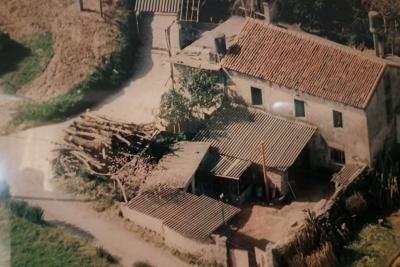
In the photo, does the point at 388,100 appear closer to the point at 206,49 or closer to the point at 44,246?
the point at 206,49

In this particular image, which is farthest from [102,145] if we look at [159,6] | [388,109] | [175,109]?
[388,109]

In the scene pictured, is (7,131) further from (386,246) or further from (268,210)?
(386,246)

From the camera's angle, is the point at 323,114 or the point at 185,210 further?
the point at 323,114

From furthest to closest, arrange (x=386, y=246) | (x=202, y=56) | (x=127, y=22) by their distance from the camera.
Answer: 1. (x=127, y=22)
2. (x=202, y=56)
3. (x=386, y=246)

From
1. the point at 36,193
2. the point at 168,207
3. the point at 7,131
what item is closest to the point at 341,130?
the point at 168,207

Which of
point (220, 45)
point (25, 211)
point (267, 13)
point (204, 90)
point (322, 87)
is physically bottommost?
point (25, 211)

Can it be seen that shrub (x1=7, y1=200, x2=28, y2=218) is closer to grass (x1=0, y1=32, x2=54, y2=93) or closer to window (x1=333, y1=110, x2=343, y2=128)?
grass (x1=0, y1=32, x2=54, y2=93)

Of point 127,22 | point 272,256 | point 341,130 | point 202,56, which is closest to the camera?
point 272,256

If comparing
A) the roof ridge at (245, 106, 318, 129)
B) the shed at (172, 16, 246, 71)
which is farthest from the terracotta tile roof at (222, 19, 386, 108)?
the roof ridge at (245, 106, 318, 129)
